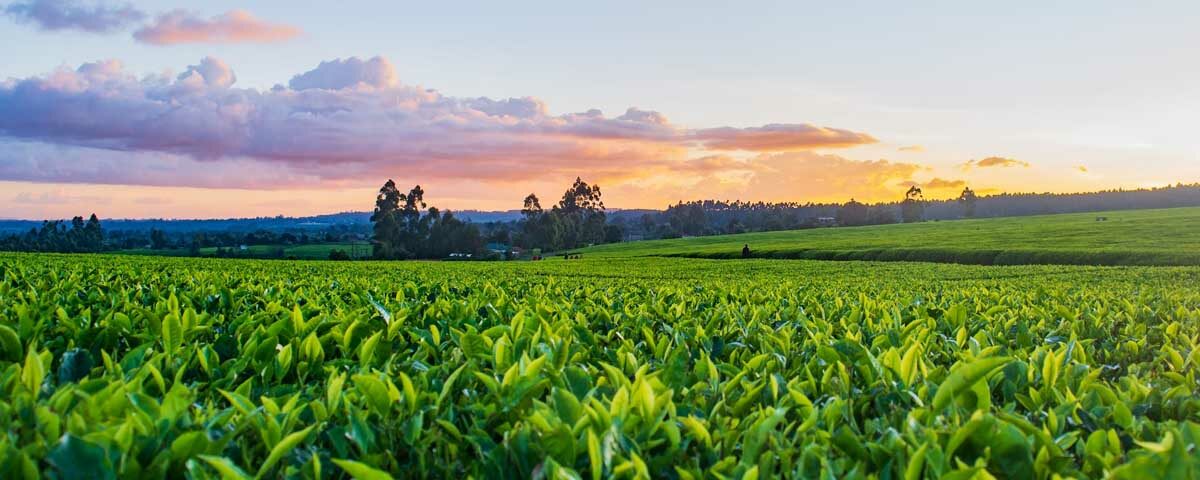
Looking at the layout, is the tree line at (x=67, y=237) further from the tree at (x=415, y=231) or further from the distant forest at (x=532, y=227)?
the tree at (x=415, y=231)

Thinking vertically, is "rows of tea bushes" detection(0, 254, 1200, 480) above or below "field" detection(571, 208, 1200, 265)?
above

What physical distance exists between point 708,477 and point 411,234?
382 ft

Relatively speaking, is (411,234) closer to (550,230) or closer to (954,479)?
(550,230)

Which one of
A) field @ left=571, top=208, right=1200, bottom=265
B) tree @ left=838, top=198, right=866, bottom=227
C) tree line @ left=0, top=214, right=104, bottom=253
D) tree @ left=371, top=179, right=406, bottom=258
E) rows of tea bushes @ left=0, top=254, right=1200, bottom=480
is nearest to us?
rows of tea bushes @ left=0, top=254, right=1200, bottom=480

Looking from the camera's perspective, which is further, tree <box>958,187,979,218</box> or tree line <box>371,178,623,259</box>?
tree <box>958,187,979,218</box>

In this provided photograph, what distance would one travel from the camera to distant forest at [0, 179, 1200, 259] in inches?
4333

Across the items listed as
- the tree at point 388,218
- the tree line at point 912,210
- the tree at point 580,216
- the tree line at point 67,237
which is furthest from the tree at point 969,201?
the tree line at point 67,237

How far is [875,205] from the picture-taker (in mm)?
179250

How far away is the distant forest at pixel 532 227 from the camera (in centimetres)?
11006

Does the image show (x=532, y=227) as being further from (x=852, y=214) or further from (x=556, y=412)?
(x=556, y=412)

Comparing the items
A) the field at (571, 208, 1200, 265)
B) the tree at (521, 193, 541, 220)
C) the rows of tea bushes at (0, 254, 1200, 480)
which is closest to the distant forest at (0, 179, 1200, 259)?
the tree at (521, 193, 541, 220)

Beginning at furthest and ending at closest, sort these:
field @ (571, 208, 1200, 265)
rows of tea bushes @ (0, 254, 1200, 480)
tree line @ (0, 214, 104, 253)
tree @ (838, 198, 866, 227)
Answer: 1. tree @ (838, 198, 866, 227)
2. tree line @ (0, 214, 104, 253)
3. field @ (571, 208, 1200, 265)
4. rows of tea bushes @ (0, 254, 1200, 480)

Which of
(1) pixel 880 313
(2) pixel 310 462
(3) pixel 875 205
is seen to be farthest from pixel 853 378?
(3) pixel 875 205

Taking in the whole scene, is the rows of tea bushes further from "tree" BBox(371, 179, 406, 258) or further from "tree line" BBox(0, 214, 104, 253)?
"tree line" BBox(0, 214, 104, 253)
